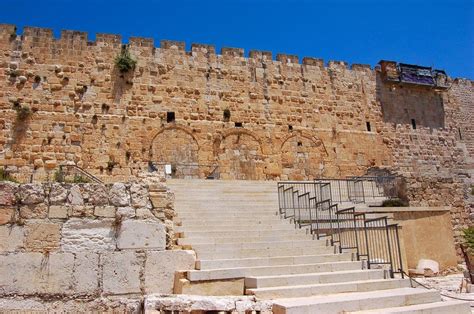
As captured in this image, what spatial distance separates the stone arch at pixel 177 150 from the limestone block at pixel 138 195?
9.78 metres

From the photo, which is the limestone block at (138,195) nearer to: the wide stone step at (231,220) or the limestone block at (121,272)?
the limestone block at (121,272)

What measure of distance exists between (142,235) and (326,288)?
2.95 meters

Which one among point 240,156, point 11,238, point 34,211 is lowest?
point 11,238

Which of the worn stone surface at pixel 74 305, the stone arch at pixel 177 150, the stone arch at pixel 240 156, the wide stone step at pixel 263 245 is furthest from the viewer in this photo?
the stone arch at pixel 240 156

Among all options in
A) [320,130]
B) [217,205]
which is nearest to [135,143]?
[217,205]

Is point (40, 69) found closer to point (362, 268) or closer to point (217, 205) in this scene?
point (217, 205)

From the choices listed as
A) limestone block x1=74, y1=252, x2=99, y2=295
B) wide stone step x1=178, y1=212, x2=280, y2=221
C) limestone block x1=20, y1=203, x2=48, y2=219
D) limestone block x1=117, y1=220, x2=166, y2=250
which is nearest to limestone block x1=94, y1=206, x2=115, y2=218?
limestone block x1=117, y1=220, x2=166, y2=250

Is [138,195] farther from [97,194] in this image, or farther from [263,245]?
[263,245]

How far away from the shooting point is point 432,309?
20.3ft

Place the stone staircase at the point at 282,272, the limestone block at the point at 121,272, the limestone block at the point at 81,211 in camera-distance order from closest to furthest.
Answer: the stone staircase at the point at 282,272, the limestone block at the point at 121,272, the limestone block at the point at 81,211

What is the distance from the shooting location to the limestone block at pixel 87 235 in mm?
6461

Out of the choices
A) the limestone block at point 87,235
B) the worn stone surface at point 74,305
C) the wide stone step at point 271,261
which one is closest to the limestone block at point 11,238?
the limestone block at point 87,235

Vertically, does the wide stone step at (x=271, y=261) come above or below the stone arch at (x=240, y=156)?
below

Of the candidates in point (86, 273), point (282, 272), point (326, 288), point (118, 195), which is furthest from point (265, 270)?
point (86, 273)
